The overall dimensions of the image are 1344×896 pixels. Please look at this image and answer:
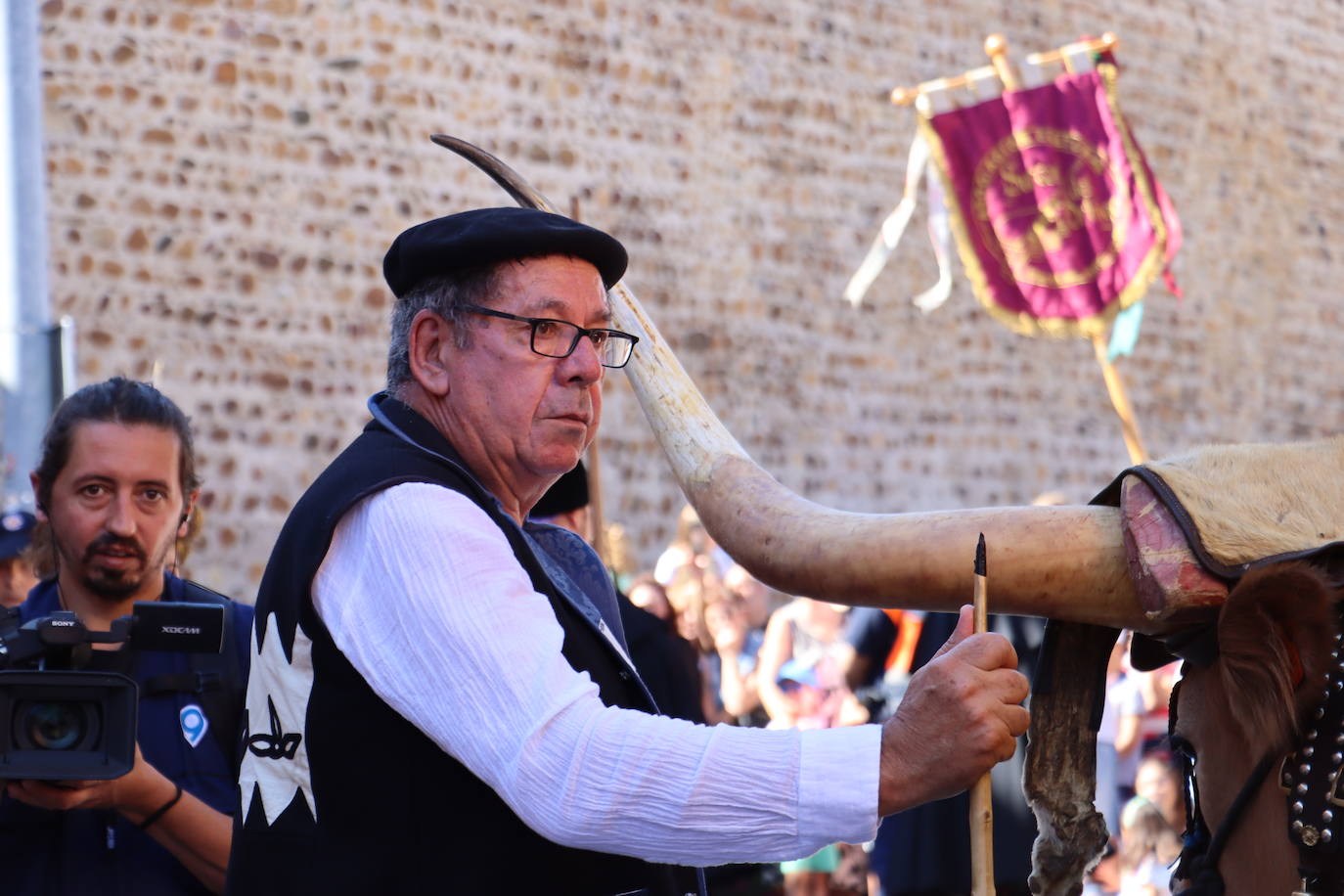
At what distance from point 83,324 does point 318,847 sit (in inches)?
324

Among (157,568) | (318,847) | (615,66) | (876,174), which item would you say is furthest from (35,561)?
(876,174)

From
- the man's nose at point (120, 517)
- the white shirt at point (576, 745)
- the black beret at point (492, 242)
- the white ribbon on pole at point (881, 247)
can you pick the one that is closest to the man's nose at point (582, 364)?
the black beret at point (492, 242)

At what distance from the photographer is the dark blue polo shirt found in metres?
2.51

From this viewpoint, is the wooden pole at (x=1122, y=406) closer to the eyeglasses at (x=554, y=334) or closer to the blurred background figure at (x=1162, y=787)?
the blurred background figure at (x=1162, y=787)

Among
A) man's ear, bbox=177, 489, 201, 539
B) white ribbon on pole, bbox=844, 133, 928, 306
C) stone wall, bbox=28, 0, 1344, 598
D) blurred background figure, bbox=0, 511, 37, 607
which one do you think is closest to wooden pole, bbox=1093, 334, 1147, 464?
white ribbon on pole, bbox=844, 133, 928, 306

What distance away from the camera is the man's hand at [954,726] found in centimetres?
155

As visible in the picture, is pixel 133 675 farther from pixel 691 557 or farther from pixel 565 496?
pixel 691 557

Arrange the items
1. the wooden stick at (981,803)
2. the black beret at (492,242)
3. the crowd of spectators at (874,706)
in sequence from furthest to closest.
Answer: the crowd of spectators at (874,706)
the black beret at (492,242)
the wooden stick at (981,803)

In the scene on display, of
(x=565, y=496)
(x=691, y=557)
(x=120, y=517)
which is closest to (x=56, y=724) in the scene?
(x=120, y=517)

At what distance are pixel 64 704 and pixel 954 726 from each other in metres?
1.45

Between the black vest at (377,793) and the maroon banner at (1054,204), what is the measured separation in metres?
9.14

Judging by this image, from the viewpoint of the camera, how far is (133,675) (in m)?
2.65

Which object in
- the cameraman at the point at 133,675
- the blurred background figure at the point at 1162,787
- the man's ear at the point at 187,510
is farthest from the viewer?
the blurred background figure at the point at 1162,787

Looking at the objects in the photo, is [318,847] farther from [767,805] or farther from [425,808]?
[767,805]
